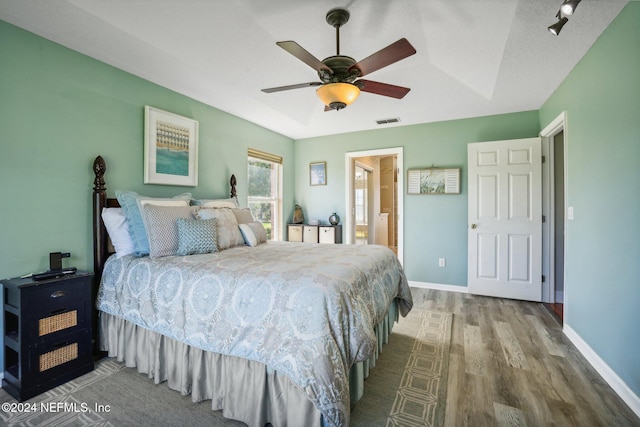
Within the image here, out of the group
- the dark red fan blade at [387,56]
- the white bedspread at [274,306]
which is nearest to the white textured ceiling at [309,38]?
the dark red fan blade at [387,56]

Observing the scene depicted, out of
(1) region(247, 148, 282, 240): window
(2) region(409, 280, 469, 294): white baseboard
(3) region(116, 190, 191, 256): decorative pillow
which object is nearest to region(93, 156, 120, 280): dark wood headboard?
(3) region(116, 190, 191, 256): decorative pillow

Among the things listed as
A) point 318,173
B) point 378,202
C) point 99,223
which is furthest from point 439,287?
point 99,223

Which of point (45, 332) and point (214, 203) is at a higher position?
point (214, 203)

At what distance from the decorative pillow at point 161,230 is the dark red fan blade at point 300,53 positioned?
1560 mm

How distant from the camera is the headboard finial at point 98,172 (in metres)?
2.45

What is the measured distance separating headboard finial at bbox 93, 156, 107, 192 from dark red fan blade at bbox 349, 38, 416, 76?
218 centimetres

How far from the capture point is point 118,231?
2371 mm

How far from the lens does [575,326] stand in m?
2.62

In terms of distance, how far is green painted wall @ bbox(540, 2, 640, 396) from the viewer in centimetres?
179

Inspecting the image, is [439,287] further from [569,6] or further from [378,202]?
[378,202]

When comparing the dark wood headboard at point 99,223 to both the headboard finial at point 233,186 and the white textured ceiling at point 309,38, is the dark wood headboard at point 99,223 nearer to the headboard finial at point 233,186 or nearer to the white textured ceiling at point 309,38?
the white textured ceiling at point 309,38

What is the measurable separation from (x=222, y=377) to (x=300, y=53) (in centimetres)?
201

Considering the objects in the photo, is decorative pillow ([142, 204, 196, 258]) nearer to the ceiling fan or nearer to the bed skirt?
the bed skirt

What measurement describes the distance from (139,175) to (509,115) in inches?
181
